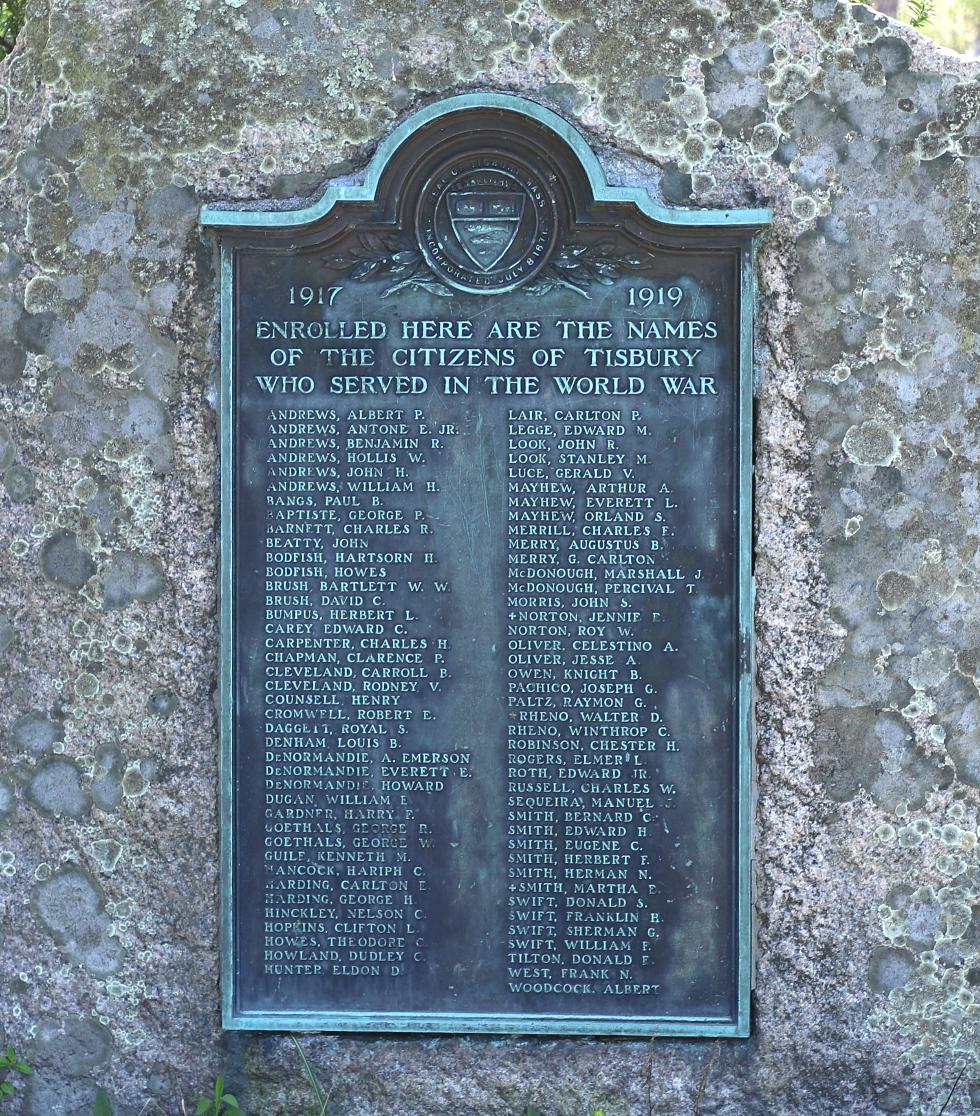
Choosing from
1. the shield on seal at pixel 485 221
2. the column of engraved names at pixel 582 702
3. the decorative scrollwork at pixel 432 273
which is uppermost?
the shield on seal at pixel 485 221

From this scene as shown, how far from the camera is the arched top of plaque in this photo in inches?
128

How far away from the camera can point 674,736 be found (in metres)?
3.36

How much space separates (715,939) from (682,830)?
31cm

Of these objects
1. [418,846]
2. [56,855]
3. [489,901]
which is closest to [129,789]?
[56,855]

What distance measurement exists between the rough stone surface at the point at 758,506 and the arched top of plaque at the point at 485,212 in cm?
12

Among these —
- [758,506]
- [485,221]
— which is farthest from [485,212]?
[758,506]

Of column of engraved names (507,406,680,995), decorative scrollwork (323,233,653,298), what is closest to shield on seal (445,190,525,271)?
decorative scrollwork (323,233,653,298)

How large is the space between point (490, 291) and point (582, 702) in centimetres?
112

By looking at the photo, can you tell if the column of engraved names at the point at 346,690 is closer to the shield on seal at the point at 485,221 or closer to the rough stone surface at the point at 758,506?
the rough stone surface at the point at 758,506

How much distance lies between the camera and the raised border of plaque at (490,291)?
3258 millimetres

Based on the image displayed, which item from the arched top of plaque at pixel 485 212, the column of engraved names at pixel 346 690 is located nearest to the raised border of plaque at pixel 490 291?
the arched top of plaque at pixel 485 212

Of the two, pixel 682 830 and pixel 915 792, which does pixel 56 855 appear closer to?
pixel 682 830

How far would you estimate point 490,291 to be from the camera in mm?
3346

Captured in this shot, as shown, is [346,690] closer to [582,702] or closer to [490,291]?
[582,702]
